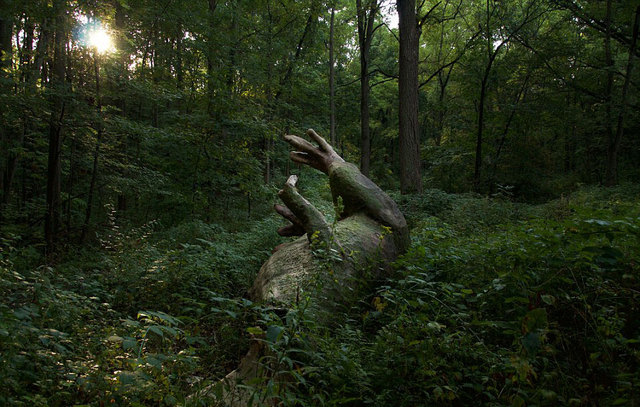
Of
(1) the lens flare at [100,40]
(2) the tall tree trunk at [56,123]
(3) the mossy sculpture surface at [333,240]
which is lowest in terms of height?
(3) the mossy sculpture surface at [333,240]

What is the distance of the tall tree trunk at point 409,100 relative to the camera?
33.1 ft

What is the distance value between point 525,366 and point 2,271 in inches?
166

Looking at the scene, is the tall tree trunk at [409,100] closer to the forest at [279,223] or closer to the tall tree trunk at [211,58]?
the forest at [279,223]

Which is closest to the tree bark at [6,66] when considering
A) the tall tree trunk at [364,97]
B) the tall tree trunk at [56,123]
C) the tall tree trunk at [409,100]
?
the tall tree trunk at [56,123]

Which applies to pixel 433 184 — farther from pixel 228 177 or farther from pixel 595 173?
pixel 228 177

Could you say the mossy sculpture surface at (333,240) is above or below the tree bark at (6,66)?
below

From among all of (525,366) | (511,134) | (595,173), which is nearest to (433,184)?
(511,134)

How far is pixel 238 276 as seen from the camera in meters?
5.00

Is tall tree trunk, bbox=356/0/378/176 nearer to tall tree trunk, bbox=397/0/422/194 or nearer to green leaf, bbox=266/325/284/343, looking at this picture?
tall tree trunk, bbox=397/0/422/194

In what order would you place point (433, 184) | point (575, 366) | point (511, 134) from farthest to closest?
point (433, 184), point (511, 134), point (575, 366)

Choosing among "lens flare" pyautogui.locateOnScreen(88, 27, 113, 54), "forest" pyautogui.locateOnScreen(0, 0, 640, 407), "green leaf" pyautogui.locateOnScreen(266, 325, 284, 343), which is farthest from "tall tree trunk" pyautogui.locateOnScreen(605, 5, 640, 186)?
"lens flare" pyautogui.locateOnScreen(88, 27, 113, 54)

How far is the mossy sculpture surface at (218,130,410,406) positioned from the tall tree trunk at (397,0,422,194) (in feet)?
15.3

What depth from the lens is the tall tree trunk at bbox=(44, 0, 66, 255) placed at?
22.0ft

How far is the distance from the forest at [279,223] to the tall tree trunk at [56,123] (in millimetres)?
50
